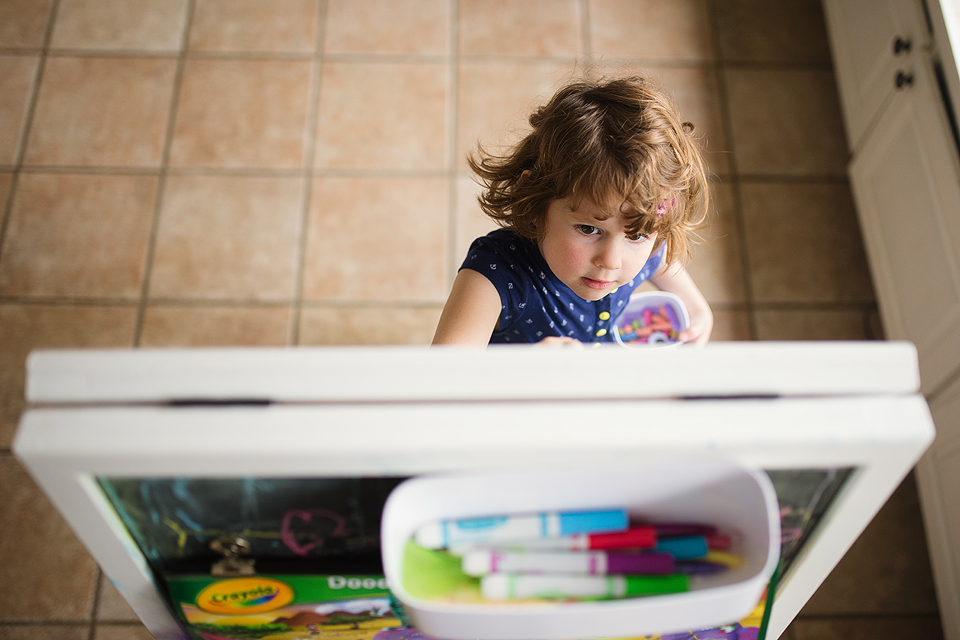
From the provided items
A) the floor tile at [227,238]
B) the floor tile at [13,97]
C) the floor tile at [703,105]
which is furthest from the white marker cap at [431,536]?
the floor tile at [13,97]

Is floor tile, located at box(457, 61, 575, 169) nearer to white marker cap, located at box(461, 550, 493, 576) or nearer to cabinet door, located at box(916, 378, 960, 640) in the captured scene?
cabinet door, located at box(916, 378, 960, 640)

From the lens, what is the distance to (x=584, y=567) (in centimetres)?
34

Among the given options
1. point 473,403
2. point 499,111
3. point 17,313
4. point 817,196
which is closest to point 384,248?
point 499,111

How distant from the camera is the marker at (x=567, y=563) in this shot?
1.10 feet

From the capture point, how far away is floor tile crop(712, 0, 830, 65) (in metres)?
1.62

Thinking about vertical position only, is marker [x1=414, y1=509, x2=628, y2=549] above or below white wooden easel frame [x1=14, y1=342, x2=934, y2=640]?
below

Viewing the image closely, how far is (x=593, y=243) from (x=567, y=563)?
0.41 meters

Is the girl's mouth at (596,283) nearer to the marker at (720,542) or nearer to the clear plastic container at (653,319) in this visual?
the clear plastic container at (653,319)

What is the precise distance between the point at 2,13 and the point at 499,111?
1.24m

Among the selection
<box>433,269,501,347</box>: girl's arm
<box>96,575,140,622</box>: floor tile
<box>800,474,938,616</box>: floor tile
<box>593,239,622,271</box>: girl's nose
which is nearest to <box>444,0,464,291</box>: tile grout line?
<box>433,269,501,347</box>: girl's arm

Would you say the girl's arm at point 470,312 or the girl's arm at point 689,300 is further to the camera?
the girl's arm at point 689,300

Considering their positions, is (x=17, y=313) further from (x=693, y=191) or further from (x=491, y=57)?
(x=693, y=191)

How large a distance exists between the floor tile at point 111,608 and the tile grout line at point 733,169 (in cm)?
128

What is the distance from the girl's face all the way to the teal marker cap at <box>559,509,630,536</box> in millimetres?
371
